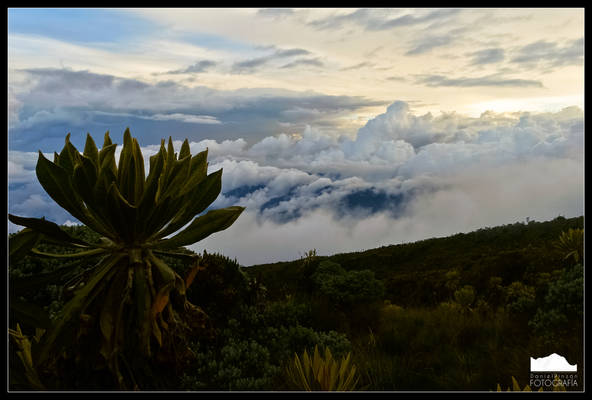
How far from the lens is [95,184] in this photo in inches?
134

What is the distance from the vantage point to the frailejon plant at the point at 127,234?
3.39 meters

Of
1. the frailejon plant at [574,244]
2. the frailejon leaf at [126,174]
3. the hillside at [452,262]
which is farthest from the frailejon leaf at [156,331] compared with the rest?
the frailejon plant at [574,244]

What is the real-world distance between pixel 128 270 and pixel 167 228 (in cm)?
45

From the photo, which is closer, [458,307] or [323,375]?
[323,375]

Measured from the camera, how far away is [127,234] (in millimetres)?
3617

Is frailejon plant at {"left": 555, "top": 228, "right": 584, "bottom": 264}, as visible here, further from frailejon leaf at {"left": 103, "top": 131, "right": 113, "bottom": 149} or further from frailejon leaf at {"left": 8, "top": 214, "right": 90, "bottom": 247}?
frailejon leaf at {"left": 8, "top": 214, "right": 90, "bottom": 247}

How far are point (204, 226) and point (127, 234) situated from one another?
585 millimetres

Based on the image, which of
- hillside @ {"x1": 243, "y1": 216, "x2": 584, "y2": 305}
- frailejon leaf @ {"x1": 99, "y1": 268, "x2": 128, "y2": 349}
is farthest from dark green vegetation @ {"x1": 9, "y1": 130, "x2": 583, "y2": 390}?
hillside @ {"x1": 243, "y1": 216, "x2": 584, "y2": 305}

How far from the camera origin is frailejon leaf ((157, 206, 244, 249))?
3.78 m

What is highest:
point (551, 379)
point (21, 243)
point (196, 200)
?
point (196, 200)

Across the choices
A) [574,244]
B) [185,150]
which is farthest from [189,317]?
[574,244]

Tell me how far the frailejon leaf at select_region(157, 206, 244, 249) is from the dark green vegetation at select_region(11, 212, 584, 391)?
276 mm

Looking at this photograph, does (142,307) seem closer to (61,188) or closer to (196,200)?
(196,200)
